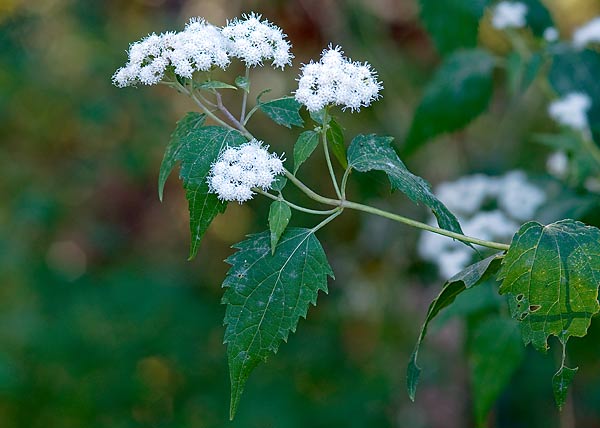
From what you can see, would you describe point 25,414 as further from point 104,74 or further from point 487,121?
point 487,121

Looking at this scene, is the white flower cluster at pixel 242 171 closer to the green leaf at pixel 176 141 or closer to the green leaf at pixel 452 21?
the green leaf at pixel 176 141

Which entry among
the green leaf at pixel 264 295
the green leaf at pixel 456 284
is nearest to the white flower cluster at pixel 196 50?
the green leaf at pixel 264 295

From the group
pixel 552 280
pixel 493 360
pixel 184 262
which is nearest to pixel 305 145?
pixel 552 280

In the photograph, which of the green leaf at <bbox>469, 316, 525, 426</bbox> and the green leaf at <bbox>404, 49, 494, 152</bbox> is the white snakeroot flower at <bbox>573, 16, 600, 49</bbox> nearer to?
the green leaf at <bbox>404, 49, 494, 152</bbox>

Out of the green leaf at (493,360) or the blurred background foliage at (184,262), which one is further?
the blurred background foliage at (184,262)

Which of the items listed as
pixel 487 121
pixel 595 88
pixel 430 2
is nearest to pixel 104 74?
pixel 487 121

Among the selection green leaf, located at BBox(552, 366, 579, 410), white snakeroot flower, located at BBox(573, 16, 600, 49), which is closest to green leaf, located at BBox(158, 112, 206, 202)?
green leaf, located at BBox(552, 366, 579, 410)
